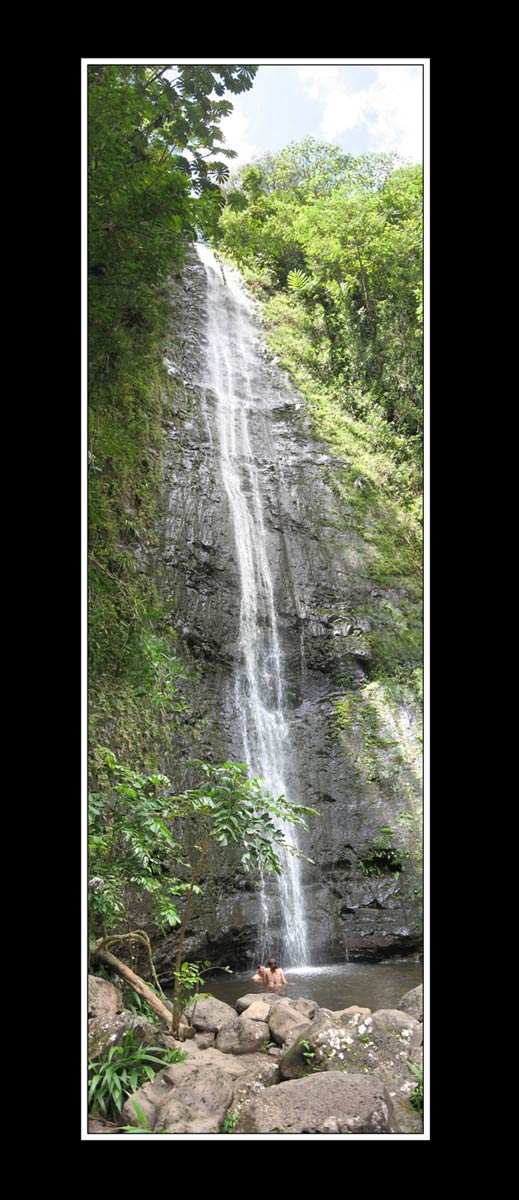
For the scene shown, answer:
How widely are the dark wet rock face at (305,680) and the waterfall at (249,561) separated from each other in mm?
61

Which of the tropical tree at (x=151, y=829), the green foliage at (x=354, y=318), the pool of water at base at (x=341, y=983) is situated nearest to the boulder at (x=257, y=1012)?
the pool of water at base at (x=341, y=983)

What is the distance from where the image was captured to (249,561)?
25.6 feet

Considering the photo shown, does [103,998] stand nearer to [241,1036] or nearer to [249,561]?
[241,1036]

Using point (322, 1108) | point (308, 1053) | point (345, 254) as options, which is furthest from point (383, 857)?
point (345, 254)

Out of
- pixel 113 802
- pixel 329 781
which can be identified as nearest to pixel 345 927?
pixel 329 781

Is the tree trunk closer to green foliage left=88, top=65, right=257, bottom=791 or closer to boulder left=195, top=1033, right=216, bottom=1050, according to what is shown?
boulder left=195, top=1033, right=216, bottom=1050

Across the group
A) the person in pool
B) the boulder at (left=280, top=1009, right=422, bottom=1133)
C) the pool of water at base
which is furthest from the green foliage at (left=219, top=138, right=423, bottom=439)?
the person in pool

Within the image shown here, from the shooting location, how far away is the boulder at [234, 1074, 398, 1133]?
7.49 feet

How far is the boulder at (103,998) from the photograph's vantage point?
9.70 feet

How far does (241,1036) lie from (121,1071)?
1.44 meters

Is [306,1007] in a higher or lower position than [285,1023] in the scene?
lower

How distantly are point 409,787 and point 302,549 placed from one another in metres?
3.12

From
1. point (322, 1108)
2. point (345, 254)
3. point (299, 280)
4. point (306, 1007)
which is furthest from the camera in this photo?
point (299, 280)
